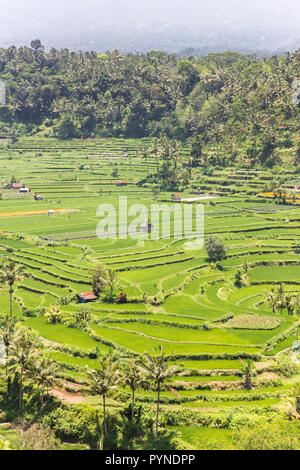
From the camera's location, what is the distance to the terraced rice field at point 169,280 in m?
44.0

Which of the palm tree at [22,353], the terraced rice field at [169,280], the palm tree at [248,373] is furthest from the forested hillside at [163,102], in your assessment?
the palm tree at [22,353]

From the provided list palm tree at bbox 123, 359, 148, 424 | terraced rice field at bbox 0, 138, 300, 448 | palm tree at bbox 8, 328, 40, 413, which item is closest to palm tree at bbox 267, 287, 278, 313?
terraced rice field at bbox 0, 138, 300, 448

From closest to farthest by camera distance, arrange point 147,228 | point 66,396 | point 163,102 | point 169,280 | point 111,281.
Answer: point 66,396 → point 111,281 → point 169,280 → point 147,228 → point 163,102

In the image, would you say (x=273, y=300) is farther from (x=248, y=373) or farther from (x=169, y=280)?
(x=248, y=373)

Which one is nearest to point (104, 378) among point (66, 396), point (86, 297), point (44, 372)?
point (44, 372)

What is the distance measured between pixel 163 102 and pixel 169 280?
391 ft

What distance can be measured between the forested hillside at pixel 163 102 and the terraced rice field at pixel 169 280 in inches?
738

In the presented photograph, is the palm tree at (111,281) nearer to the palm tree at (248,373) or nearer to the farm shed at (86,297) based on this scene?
the farm shed at (86,297)

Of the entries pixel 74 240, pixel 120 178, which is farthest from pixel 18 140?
pixel 74 240

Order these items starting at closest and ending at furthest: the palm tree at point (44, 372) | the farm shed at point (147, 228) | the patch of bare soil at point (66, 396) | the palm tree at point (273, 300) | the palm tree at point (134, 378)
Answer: the palm tree at point (134, 378)
the palm tree at point (44, 372)
the patch of bare soil at point (66, 396)
the palm tree at point (273, 300)
the farm shed at point (147, 228)

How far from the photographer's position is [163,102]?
174750 millimetres

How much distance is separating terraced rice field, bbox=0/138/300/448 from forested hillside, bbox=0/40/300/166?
738 inches

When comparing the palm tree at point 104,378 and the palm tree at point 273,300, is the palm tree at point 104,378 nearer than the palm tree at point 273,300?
Yes

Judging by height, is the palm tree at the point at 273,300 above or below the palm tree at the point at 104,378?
below
